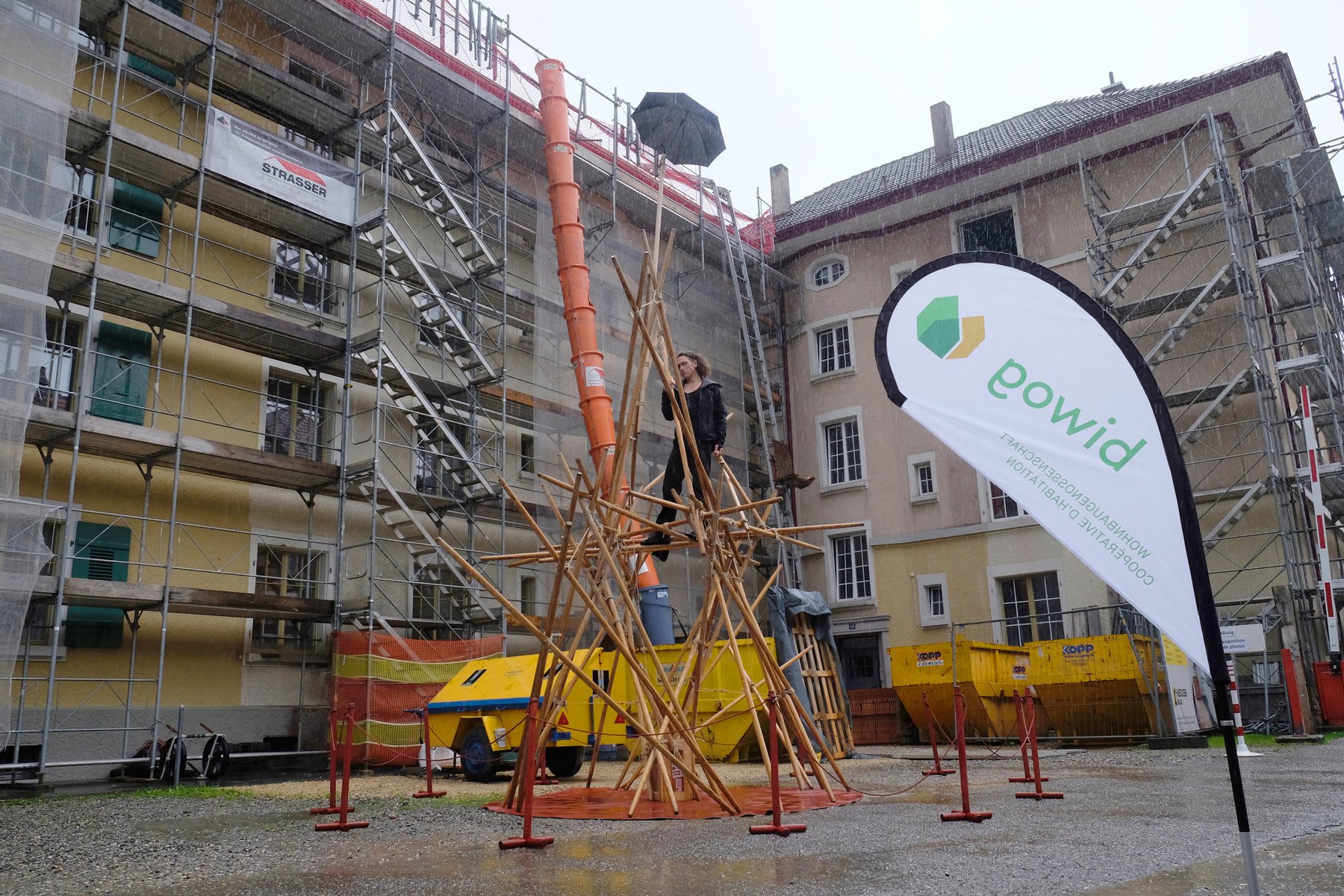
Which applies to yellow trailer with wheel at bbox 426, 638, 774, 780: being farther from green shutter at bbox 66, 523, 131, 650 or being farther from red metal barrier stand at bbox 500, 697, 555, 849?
green shutter at bbox 66, 523, 131, 650

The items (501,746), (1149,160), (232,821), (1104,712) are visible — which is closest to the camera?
(232,821)

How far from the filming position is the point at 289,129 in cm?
2077

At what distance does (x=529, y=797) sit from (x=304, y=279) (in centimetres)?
1549

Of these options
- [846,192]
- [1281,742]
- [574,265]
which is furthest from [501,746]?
[846,192]

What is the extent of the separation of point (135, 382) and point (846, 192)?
23.7 m

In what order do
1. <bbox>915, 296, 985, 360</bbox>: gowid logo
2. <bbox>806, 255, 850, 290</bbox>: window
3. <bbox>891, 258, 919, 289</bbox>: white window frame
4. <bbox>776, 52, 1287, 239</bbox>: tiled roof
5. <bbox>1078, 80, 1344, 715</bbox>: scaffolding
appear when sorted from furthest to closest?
<bbox>806, 255, 850, 290</bbox>: window < <bbox>891, 258, 919, 289</bbox>: white window frame < <bbox>776, 52, 1287, 239</bbox>: tiled roof < <bbox>1078, 80, 1344, 715</bbox>: scaffolding < <bbox>915, 296, 985, 360</bbox>: gowid logo

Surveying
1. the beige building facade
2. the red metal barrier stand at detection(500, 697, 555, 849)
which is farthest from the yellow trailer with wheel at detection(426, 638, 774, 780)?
the beige building facade

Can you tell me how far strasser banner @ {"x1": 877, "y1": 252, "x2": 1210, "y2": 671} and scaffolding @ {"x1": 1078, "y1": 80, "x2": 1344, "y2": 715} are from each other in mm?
19267

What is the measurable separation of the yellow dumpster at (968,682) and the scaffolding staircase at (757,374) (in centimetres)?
742

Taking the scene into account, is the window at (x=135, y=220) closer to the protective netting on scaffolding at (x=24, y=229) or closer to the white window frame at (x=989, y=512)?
the protective netting on scaffolding at (x=24, y=229)

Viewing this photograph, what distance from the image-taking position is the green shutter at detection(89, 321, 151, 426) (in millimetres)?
16844

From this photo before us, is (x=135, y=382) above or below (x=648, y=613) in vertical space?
above

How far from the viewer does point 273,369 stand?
778 inches

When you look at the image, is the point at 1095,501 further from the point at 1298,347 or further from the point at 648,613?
the point at 1298,347
